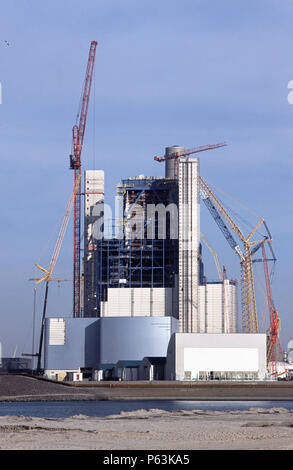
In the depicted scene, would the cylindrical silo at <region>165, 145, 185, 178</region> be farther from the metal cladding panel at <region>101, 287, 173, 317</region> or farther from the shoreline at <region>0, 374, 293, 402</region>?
the shoreline at <region>0, 374, 293, 402</region>

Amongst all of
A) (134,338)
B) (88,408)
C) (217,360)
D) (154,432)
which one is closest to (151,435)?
(154,432)

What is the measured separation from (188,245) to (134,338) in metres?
16.7

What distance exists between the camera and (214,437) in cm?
3475

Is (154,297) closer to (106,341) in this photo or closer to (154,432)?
(106,341)

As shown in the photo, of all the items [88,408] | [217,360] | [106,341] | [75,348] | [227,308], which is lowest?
[88,408]

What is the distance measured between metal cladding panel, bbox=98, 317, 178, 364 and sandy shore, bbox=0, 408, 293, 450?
82.9 m

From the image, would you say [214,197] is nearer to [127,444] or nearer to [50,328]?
[50,328]

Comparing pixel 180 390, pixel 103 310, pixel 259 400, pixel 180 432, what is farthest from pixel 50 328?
pixel 180 432

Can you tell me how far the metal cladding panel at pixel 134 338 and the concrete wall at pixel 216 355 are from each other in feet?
26.3

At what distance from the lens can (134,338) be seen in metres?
132

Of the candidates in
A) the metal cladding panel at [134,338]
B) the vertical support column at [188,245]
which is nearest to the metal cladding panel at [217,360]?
the metal cladding panel at [134,338]
